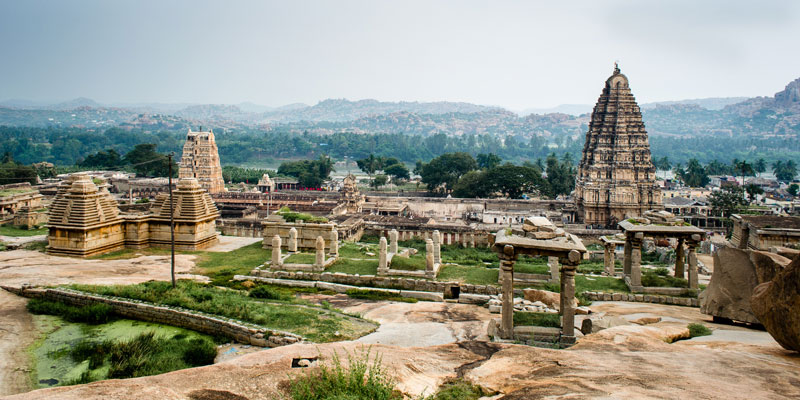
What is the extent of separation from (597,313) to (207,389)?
429 inches

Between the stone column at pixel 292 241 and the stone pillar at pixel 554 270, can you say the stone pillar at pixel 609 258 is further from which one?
the stone column at pixel 292 241

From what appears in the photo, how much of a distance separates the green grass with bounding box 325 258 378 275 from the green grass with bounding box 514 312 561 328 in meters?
7.83

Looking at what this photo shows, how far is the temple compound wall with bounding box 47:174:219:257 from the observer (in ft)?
75.2

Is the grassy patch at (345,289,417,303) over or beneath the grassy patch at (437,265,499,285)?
beneath

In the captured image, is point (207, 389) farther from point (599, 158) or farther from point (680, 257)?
point (599, 158)

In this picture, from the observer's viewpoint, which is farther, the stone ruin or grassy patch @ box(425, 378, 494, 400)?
the stone ruin

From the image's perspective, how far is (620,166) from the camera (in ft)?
157

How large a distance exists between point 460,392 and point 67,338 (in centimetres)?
1041

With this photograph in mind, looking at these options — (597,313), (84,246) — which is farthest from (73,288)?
(597,313)

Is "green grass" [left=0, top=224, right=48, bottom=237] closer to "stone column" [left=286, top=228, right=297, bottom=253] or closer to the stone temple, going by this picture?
"stone column" [left=286, top=228, right=297, bottom=253]

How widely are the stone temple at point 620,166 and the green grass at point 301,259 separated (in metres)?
33.3

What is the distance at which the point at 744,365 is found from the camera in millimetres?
8375

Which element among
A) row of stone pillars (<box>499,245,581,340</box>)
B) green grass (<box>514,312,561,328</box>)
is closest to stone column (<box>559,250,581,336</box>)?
row of stone pillars (<box>499,245,581,340</box>)

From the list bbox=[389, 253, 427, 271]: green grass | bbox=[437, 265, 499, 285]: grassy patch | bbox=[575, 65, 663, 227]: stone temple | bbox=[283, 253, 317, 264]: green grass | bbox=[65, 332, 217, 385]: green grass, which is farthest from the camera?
bbox=[575, 65, 663, 227]: stone temple
